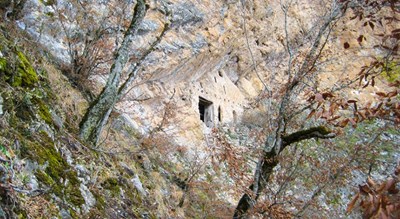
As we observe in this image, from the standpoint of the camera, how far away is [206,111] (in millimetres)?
18734

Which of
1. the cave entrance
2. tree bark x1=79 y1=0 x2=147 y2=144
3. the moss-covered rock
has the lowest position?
the moss-covered rock

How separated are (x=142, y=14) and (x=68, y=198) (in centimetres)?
361

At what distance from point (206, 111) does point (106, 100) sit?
12747 millimetres

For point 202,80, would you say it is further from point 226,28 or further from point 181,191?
point 181,191

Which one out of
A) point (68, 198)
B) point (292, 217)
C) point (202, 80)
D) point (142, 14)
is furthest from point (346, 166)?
point (202, 80)

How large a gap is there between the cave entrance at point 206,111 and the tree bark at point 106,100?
12.0 meters

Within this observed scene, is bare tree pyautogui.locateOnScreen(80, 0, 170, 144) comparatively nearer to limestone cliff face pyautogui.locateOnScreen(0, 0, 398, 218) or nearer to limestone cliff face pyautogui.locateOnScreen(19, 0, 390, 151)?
limestone cliff face pyautogui.locateOnScreen(0, 0, 398, 218)

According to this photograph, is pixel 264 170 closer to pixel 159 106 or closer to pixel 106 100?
pixel 106 100

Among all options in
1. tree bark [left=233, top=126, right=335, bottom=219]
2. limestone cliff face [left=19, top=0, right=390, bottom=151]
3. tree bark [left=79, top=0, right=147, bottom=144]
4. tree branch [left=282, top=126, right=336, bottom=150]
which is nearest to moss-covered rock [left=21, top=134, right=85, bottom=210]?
tree bark [left=79, top=0, right=147, bottom=144]

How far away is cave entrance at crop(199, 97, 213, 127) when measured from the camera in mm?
18359

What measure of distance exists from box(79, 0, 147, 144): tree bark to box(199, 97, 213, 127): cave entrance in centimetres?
1196

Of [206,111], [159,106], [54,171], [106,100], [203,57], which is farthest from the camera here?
[206,111]

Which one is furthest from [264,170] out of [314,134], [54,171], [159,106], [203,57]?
[203,57]

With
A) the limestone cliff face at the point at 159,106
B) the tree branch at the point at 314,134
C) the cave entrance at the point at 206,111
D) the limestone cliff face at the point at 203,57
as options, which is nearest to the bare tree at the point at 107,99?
the limestone cliff face at the point at 159,106
